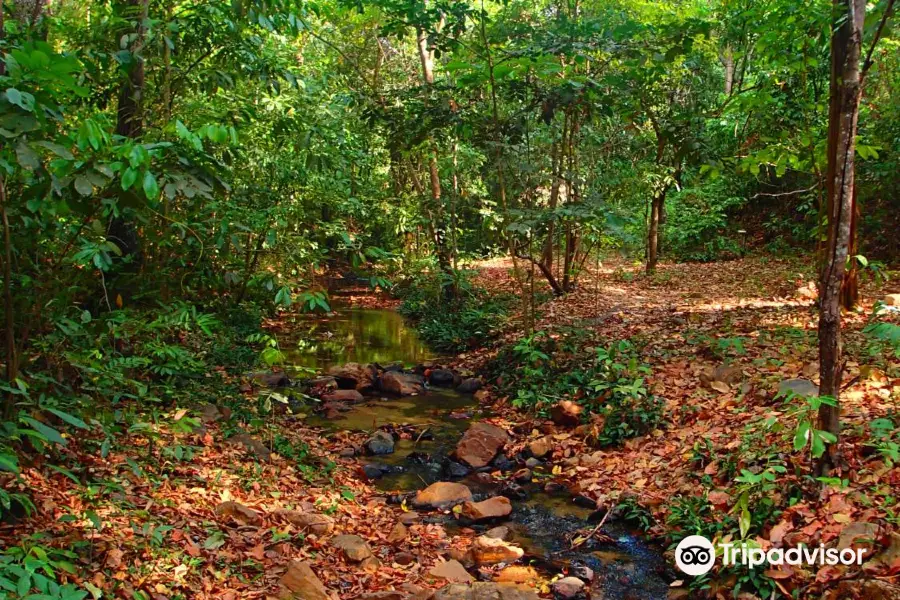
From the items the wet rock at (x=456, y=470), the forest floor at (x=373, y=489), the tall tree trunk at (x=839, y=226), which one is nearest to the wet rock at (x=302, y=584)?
the forest floor at (x=373, y=489)

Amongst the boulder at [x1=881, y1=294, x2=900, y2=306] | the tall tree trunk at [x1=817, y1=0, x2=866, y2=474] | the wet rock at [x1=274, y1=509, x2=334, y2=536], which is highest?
the tall tree trunk at [x1=817, y1=0, x2=866, y2=474]

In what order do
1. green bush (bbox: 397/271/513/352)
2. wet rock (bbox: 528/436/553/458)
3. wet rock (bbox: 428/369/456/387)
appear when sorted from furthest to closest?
green bush (bbox: 397/271/513/352) → wet rock (bbox: 428/369/456/387) → wet rock (bbox: 528/436/553/458)

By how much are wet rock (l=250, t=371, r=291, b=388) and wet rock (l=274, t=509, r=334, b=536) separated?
433 centimetres

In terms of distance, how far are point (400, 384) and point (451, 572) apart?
17.2 ft

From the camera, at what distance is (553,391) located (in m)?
8.21

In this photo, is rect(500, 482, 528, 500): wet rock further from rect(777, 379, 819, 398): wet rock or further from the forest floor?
rect(777, 379, 819, 398): wet rock

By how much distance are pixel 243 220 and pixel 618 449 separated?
5.01 m

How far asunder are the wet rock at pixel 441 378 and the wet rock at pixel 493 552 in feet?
16.8

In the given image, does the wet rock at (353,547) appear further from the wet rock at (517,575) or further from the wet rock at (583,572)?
the wet rock at (583,572)

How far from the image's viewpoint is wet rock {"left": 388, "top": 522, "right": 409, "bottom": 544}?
5.04 metres

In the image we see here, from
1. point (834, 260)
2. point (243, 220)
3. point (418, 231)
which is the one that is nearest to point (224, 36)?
point (243, 220)

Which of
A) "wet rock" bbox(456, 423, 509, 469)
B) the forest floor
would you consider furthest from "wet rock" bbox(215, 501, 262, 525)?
"wet rock" bbox(456, 423, 509, 469)

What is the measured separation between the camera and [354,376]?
996 centimetres

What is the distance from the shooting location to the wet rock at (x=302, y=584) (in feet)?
12.5
